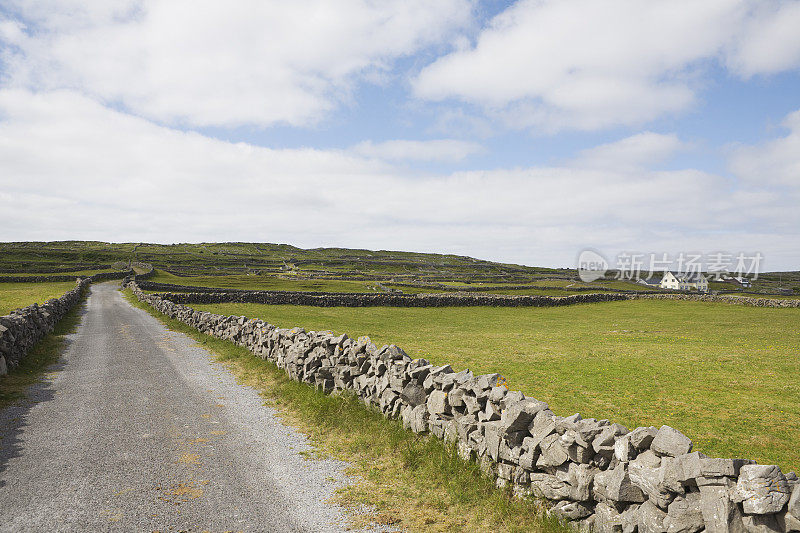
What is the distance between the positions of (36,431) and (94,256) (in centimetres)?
17346

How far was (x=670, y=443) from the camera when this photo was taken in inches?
233

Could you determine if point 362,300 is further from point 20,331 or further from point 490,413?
point 490,413

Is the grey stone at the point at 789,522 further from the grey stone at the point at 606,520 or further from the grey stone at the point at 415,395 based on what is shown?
the grey stone at the point at 415,395

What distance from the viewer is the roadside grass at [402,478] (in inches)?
274

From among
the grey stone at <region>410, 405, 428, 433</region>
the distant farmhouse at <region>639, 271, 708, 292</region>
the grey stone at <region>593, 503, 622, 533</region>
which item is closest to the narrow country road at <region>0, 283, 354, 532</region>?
the grey stone at <region>410, 405, 428, 433</region>

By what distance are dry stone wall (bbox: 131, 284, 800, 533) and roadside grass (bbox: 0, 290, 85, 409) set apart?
10.6 metres

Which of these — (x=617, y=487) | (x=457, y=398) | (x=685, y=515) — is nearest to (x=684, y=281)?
(x=457, y=398)

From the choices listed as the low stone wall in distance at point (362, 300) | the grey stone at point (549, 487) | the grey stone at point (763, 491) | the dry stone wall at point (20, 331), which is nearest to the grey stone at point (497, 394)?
the grey stone at point (549, 487)

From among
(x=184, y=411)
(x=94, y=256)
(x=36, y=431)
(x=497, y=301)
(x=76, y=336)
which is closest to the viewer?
(x=36, y=431)

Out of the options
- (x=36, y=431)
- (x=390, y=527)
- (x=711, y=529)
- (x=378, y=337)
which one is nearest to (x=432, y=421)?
(x=390, y=527)

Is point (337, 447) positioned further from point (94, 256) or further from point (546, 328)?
point (94, 256)

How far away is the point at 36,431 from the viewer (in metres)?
10.5

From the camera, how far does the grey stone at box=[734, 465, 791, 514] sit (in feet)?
15.9

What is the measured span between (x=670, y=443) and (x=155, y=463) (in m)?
8.90
